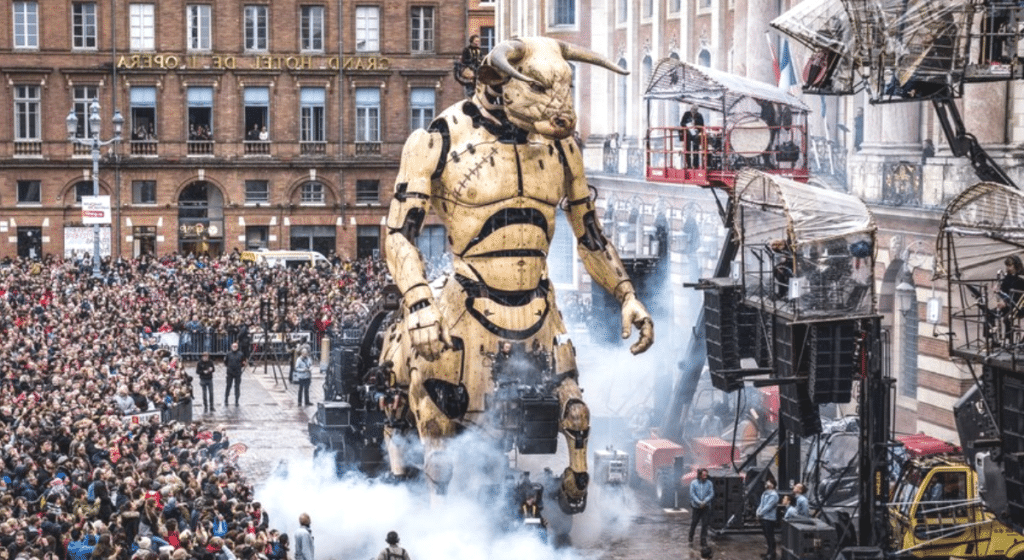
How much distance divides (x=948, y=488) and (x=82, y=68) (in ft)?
193

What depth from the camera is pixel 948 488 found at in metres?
27.1

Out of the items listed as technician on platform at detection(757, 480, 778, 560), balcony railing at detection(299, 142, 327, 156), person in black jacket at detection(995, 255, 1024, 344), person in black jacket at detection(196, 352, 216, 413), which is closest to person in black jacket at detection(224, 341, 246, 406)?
person in black jacket at detection(196, 352, 216, 413)

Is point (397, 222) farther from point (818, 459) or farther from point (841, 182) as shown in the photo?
point (841, 182)

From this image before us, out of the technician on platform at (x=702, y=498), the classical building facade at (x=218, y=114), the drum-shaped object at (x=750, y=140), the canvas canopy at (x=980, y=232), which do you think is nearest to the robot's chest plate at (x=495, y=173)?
the canvas canopy at (x=980, y=232)

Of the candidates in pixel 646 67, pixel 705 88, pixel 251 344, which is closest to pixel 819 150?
pixel 705 88

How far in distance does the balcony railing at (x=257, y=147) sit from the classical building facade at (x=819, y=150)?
46.7 ft

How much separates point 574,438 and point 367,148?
2366 inches

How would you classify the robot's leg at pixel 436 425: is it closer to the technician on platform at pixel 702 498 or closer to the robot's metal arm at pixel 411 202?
the robot's metal arm at pixel 411 202

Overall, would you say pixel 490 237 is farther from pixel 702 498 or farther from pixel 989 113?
pixel 989 113

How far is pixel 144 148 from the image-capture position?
80875 millimetres

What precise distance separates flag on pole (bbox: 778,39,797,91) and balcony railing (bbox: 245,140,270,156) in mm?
40125

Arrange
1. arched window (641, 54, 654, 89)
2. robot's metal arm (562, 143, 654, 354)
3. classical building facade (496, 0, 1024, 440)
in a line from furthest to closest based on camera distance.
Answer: arched window (641, 54, 654, 89) < classical building facade (496, 0, 1024, 440) < robot's metal arm (562, 143, 654, 354)

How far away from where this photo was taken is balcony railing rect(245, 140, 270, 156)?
8181 cm

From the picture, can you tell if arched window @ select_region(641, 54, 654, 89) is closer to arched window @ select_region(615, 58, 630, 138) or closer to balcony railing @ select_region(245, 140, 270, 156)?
arched window @ select_region(615, 58, 630, 138)
